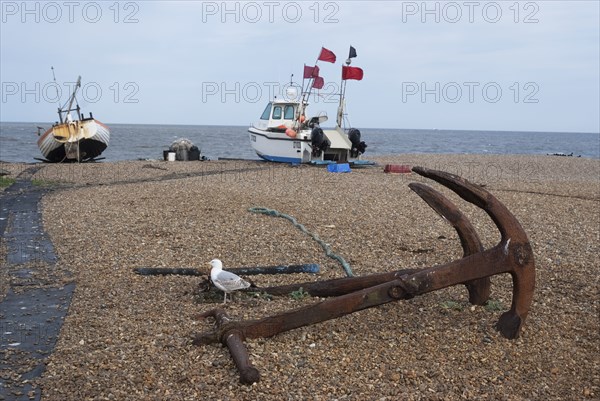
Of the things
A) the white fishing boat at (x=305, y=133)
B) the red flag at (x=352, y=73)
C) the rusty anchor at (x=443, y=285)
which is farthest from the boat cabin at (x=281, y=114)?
the rusty anchor at (x=443, y=285)

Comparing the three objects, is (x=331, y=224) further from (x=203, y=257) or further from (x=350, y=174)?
(x=350, y=174)

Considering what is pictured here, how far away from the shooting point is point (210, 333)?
197 inches

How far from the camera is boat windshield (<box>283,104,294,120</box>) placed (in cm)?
2613

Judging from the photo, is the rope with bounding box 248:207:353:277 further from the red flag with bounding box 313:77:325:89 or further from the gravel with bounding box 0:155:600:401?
the red flag with bounding box 313:77:325:89

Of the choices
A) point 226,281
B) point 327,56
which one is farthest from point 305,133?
point 226,281

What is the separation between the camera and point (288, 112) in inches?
1030

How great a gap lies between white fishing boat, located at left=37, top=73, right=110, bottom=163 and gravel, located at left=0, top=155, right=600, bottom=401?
18.0m

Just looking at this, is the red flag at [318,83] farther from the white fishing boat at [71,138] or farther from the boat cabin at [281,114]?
the white fishing boat at [71,138]

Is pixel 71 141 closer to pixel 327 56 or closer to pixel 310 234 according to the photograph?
pixel 327 56

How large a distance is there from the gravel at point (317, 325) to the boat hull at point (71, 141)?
1801 centimetres

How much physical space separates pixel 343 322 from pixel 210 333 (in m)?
1.21

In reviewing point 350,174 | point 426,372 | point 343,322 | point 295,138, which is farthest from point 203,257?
point 295,138

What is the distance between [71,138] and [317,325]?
2620cm

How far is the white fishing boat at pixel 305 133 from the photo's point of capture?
24281mm
